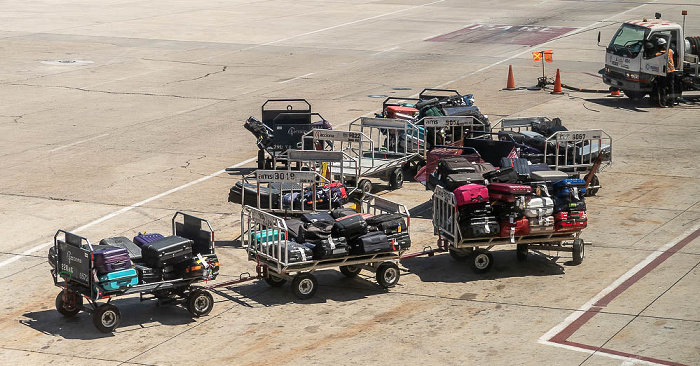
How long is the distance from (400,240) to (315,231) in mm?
1514

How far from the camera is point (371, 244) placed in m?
16.8

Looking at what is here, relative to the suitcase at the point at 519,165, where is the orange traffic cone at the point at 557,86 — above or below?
below

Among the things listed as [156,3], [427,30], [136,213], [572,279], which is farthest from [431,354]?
[156,3]

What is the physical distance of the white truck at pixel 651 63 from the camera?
33375 mm

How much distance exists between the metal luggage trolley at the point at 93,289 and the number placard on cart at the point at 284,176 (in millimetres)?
2827

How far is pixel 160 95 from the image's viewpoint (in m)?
35.9

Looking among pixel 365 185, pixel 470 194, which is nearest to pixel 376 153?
pixel 365 185

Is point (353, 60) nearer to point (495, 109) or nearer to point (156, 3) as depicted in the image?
point (495, 109)

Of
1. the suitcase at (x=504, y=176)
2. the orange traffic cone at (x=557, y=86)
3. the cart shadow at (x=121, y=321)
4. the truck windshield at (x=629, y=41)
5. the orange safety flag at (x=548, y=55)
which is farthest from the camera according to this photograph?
the orange safety flag at (x=548, y=55)

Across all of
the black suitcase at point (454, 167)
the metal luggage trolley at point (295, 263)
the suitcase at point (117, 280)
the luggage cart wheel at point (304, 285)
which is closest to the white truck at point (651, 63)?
the black suitcase at point (454, 167)

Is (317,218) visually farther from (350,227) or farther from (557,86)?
(557,86)

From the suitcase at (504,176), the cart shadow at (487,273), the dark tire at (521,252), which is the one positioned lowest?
the cart shadow at (487,273)

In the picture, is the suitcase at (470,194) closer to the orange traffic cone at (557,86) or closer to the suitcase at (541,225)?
the suitcase at (541,225)

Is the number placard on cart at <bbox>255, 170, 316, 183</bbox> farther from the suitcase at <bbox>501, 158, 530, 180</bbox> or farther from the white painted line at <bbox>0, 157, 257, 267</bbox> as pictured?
the white painted line at <bbox>0, 157, 257, 267</bbox>
